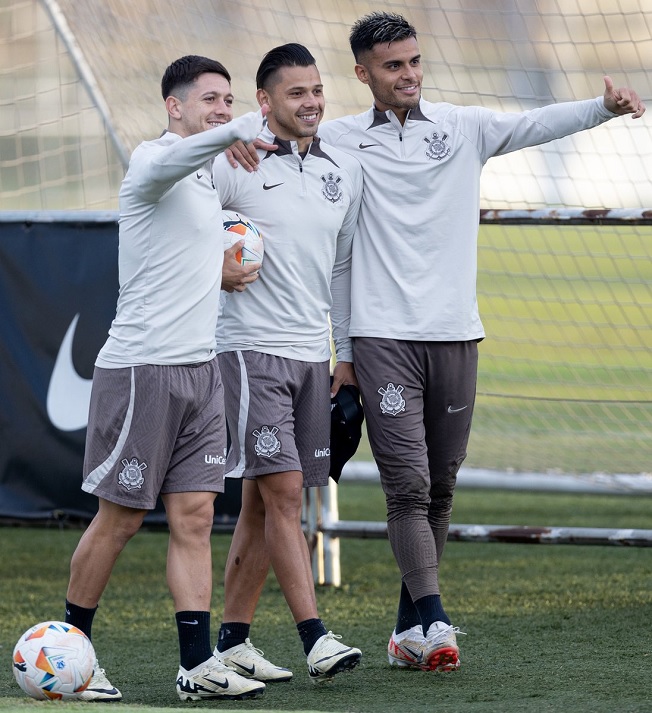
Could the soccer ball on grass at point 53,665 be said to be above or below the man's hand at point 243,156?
below

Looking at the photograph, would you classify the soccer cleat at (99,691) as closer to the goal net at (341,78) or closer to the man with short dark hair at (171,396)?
the man with short dark hair at (171,396)

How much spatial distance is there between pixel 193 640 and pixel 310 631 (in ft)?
1.30

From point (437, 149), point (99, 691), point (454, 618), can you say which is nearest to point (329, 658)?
point (99, 691)

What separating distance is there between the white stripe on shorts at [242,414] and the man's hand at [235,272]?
9.4 inches

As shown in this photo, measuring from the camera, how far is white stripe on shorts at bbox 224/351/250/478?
4219 millimetres

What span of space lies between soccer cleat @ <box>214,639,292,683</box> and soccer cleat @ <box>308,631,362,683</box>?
0.74ft

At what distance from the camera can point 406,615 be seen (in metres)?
4.52

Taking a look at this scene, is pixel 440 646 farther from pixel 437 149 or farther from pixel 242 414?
pixel 437 149

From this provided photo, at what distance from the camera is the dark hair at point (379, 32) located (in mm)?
4391

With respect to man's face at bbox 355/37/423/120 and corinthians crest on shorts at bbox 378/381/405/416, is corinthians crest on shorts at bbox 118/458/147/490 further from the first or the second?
man's face at bbox 355/37/423/120

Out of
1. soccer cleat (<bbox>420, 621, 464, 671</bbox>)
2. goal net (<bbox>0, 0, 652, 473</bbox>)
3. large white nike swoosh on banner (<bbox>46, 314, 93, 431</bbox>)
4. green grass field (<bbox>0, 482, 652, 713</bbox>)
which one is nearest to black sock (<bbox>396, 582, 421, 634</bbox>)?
green grass field (<bbox>0, 482, 652, 713</bbox>)

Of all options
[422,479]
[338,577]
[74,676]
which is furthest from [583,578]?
[74,676]

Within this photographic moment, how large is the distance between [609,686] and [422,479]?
943 millimetres

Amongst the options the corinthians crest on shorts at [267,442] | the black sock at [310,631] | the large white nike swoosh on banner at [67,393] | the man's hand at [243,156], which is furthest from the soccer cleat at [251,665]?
the large white nike swoosh on banner at [67,393]
